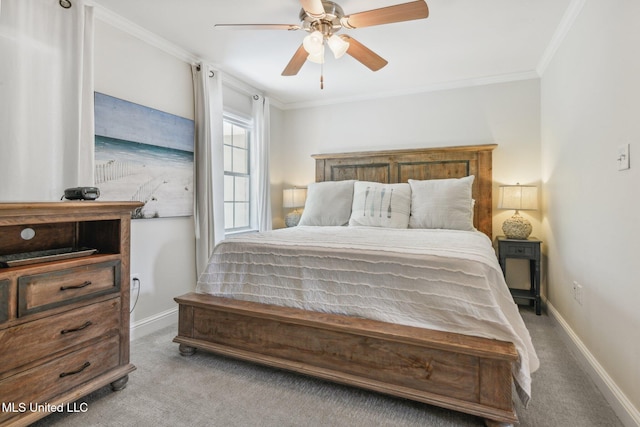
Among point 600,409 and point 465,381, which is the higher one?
point 465,381

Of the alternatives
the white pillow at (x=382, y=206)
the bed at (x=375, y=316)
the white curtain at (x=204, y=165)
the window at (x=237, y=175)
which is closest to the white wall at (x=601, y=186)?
the bed at (x=375, y=316)

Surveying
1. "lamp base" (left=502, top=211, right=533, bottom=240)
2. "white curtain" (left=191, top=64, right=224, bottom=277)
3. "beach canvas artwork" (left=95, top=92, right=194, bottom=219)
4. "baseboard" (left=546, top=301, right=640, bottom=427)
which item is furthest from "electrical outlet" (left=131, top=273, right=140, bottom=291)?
"lamp base" (left=502, top=211, right=533, bottom=240)

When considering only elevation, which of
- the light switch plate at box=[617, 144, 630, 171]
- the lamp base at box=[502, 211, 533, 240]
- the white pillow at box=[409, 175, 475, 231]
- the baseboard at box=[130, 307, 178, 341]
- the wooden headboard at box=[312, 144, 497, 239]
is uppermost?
the wooden headboard at box=[312, 144, 497, 239]

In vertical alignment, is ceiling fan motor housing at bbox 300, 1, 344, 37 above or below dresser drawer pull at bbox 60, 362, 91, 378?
above

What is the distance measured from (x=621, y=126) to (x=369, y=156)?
8.21ft

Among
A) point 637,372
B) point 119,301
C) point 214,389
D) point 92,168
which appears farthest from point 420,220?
point 92,168

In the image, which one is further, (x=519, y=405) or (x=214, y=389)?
(x=214, y=389)

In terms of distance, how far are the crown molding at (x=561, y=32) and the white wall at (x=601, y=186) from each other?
0.23 ft

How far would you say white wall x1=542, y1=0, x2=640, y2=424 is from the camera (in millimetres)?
1460

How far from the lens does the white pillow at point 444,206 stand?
2887 mm

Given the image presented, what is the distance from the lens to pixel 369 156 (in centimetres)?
389

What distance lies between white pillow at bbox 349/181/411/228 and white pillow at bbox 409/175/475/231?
10cm

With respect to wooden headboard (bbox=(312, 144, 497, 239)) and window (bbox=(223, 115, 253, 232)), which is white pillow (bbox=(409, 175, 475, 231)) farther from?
window (bbox=(223, 115, 253, 232))

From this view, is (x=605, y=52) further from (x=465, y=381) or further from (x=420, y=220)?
(x=465, y=381)
